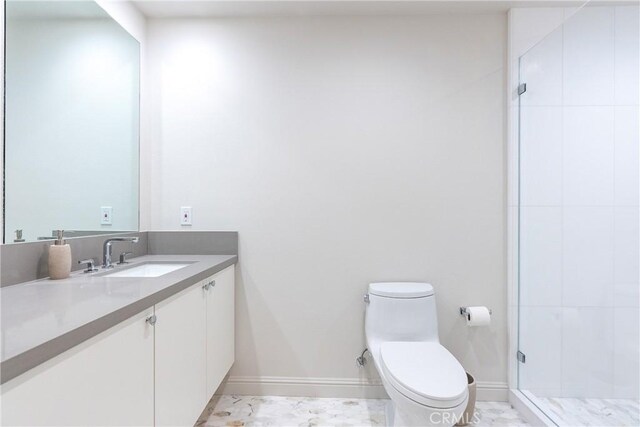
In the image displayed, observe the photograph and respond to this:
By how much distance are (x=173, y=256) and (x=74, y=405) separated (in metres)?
1.28

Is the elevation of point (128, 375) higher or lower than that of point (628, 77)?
lower

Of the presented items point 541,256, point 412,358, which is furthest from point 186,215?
point 541,256

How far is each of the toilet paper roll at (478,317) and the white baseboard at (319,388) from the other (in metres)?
0.40

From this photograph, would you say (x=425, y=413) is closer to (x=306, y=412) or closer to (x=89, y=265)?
(x=306, y=412)

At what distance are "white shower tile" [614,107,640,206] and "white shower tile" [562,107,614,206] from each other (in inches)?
0.9

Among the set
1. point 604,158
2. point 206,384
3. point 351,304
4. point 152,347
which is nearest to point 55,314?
point 152,347

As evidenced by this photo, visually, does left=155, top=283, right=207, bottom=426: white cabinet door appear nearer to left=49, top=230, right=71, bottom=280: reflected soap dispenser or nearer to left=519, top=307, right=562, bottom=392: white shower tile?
left=49, top=230, right=71, bottom=280: reflected soap dispenser

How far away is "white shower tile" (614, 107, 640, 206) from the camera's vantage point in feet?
4.64

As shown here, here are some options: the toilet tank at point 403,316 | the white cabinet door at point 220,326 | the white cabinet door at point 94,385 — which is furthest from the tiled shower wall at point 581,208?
the white cabinet door at point 94,385

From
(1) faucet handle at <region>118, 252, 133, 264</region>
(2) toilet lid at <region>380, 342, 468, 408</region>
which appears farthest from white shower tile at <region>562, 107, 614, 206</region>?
(1) faucet handle at <region>118, 252, 133, 264</region>

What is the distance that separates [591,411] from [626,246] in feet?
2.49

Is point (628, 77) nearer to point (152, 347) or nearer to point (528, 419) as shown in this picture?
point (528, 419)

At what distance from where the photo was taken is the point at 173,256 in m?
2.02

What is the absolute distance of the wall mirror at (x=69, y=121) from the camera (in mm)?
1266
